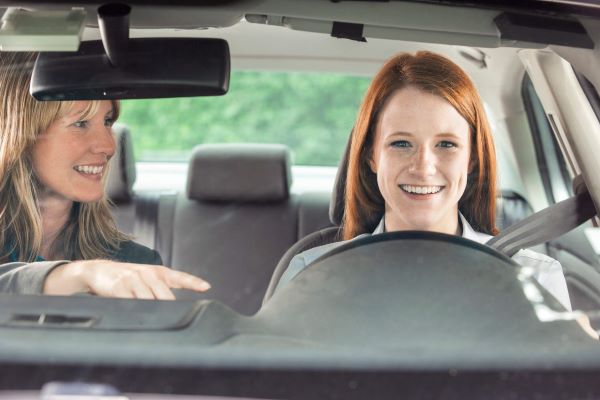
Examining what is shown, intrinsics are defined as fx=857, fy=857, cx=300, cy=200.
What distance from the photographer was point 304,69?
9.91ft

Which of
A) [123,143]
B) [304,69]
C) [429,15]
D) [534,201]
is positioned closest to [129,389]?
[429,15]

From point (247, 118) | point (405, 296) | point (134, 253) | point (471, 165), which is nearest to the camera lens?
point (405, 296)

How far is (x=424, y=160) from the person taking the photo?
1750 mm

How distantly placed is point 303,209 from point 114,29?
2.04m

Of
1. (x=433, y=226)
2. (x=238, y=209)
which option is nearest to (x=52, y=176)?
(x=433, y=226)

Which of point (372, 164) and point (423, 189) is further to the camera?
point (372, 164)

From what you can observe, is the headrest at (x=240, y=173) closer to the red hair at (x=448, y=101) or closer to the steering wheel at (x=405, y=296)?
the red hair at (x=448, y=101)

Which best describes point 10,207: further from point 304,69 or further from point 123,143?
point 304,69

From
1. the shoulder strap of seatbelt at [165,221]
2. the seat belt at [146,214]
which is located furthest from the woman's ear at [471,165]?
the seat belt at [146,214]

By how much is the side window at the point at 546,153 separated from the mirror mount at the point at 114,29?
5.66ft

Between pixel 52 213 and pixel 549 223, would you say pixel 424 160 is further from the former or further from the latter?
pixel 52 213

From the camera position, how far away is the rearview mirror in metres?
1.35

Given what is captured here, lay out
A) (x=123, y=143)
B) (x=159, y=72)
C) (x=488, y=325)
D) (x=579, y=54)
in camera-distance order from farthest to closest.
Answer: (x=123, y=143)
(x=579, y=54)
(x=159, y=72)
(x=488, y=325)

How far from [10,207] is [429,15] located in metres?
1.10
